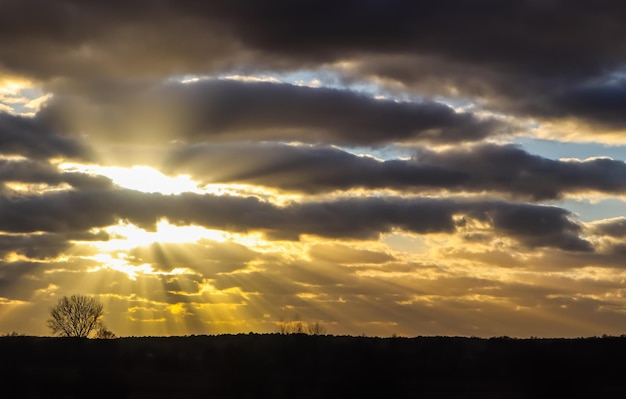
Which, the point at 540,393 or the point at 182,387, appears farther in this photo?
the point at 182,387

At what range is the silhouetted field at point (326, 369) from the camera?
7488 cm

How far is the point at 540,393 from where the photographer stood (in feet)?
246

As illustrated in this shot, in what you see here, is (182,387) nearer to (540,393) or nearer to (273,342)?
(273,342)

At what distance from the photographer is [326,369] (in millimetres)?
79375

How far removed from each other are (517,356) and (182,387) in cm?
3337

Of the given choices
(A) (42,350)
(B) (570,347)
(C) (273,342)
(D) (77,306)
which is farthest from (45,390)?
(D) (77,306)

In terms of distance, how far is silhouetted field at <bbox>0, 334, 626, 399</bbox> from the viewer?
74.9 meters

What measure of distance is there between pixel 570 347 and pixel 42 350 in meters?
64.6

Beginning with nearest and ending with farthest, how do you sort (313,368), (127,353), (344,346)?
(313,368) → (344,346) → (127,353)

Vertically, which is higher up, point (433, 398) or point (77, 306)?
point (77, 306)

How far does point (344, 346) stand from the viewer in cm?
9769

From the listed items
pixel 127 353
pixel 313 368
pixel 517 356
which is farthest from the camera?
pixel 127 353

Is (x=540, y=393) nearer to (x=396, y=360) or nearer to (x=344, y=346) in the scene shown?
(x=396, y=360)

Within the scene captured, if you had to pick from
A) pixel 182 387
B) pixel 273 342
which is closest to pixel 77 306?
pixel 273 342
